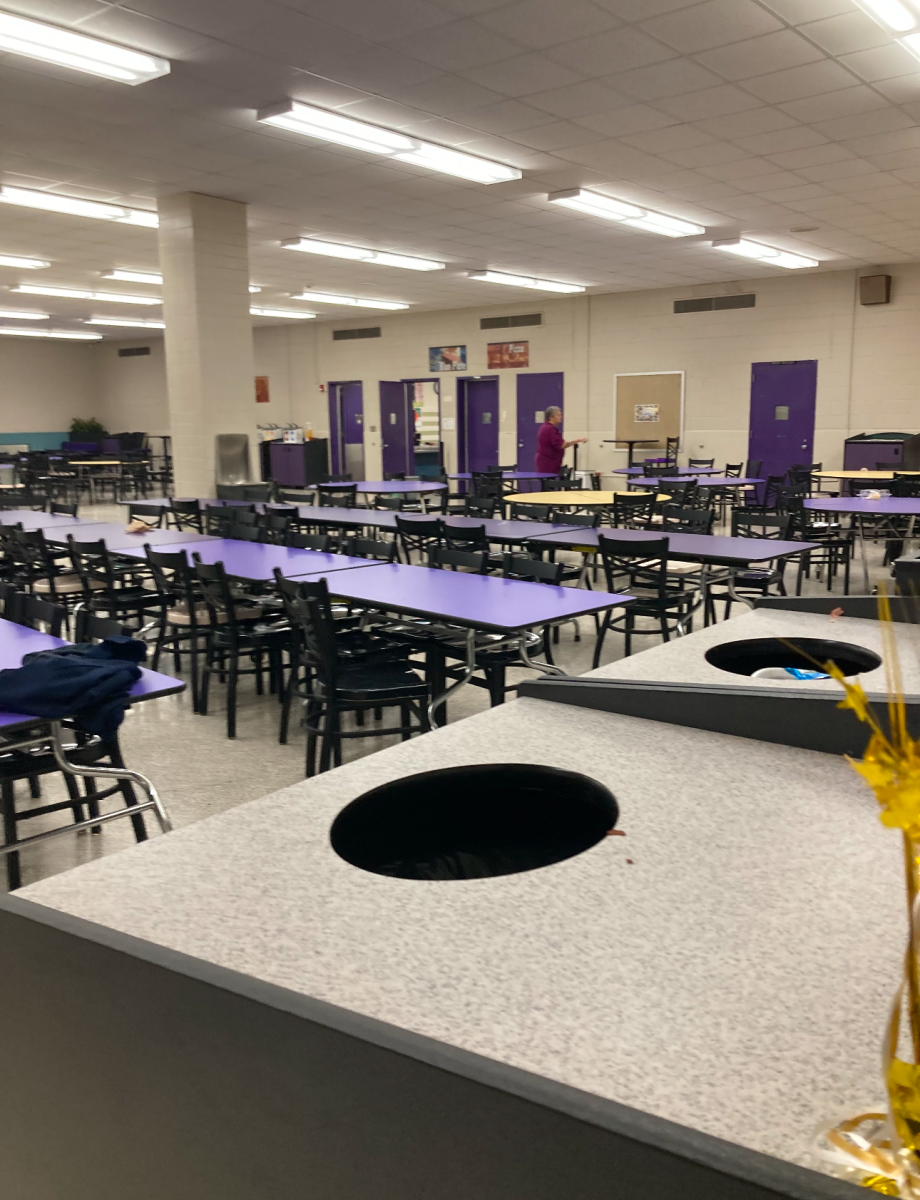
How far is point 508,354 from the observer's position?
16.2 metres

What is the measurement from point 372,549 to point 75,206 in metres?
5.73

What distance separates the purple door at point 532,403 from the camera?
51.8 feet

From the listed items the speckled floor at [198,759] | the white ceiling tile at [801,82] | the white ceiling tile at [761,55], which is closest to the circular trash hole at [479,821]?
the speckled floor at [198,759]

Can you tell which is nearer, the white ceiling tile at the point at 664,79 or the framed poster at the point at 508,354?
the white ceiling tile at the point at 664,79

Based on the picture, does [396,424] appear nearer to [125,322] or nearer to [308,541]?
[125,322]

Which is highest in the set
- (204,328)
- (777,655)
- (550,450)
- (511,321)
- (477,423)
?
(511,321)

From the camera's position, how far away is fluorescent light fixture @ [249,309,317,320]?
16500 millimetres

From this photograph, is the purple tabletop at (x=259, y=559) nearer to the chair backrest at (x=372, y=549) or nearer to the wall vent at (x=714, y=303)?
the chair backrest at (x=372, y=549)

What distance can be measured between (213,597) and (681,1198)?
4.19 metres

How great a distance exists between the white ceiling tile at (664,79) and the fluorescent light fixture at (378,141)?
1661 millimetres

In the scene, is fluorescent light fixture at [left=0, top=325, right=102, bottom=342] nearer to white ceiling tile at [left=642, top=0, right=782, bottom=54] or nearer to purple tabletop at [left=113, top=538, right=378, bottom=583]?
purple tabletop at [left=113, top=538, right=378, bottom=583]

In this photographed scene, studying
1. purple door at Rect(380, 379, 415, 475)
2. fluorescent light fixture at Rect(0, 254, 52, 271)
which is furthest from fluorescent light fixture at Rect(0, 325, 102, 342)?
fluorescent light fixture at Rect(0, 254, 52, 271)

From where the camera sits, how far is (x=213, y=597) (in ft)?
14.9

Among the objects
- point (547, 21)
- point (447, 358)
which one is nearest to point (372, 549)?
point (547, 21)
